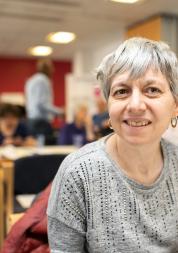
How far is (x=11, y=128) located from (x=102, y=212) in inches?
99.7

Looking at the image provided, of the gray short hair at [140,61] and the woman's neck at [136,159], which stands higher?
the gray short hair at [140,61]

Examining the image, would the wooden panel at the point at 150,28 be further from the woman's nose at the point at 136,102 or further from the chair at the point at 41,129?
the woman's nose at the point at 136,102

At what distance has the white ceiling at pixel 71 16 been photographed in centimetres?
411

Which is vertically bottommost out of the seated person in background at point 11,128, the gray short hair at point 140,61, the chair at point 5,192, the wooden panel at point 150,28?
the chair at point 5,192

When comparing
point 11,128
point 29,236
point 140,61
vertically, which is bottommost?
point 29,236

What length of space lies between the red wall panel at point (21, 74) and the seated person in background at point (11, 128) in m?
5.29

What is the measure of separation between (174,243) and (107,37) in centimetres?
547

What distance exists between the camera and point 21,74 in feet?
29.1

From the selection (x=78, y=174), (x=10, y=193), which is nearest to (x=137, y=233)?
(x=78, y=174)

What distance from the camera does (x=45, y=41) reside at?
21.2 feet

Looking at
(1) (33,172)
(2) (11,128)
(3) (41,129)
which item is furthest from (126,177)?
(3) (41,129)

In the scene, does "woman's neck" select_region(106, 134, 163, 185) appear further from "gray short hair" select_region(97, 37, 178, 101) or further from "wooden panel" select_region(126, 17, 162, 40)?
"wooden panel" select_region(126, 17, 162, 40)

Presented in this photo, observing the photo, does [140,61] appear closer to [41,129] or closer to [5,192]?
[5,192]

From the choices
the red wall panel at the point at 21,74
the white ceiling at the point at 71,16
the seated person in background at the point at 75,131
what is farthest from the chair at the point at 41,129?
the red wall panel at the point at 21,74
